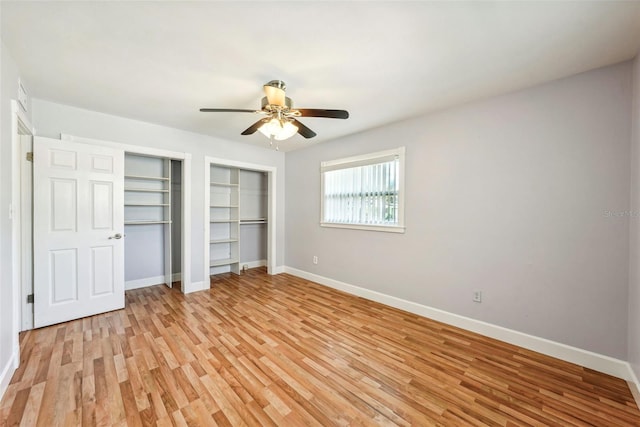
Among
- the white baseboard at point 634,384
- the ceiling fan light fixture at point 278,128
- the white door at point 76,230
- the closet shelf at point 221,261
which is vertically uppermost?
the ceiling fan light fixture at point 278,128

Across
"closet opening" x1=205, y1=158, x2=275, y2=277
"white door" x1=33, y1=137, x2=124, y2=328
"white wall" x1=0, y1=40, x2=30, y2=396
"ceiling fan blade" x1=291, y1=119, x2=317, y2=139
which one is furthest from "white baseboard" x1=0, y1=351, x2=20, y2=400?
"ceiling fan blade" x1=291, y1=119, x2=317, y2=139

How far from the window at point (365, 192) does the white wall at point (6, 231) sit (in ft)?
11.5

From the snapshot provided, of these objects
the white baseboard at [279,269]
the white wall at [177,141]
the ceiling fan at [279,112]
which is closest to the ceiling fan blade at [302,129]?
the ceiling fan at [279,112]

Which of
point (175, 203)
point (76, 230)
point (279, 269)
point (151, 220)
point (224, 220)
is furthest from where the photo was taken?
point (279, 269)

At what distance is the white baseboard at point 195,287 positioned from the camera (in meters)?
3.94

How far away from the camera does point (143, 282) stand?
4223 millimetres

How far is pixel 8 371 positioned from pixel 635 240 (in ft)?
15.6

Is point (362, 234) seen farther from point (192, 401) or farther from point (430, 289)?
point (192, 401)

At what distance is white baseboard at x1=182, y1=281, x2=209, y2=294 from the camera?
3.94m

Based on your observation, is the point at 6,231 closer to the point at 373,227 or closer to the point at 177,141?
the point at 177,141

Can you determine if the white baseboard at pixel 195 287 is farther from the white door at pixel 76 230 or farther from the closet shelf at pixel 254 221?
the closet shelf at pixel 254 221

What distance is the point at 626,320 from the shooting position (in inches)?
80.4

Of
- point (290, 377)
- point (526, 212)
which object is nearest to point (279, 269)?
point (290, 377)

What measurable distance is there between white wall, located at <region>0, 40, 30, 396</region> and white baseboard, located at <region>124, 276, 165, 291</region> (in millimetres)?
2081
